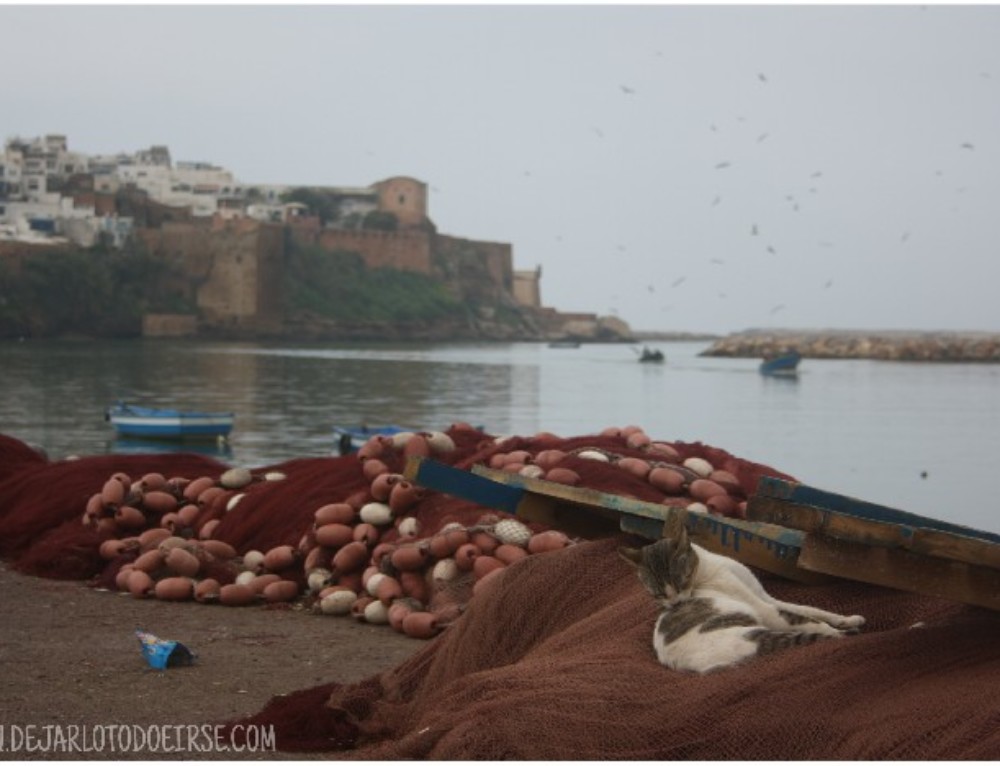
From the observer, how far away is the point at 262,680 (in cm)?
599

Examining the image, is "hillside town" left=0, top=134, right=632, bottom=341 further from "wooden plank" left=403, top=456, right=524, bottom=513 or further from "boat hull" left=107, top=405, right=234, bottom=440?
"wooden plank" left=403, top=456, right=524, bottom=513

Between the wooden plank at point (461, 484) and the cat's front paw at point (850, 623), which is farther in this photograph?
the wooden plank at point (461, 484)

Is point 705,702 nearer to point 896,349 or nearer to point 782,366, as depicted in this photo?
point 782,366

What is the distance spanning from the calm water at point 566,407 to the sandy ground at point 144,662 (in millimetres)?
13089

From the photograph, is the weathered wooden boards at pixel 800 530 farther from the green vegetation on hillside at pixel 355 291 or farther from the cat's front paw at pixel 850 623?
the green vegetation on hillside at pixel 355 291

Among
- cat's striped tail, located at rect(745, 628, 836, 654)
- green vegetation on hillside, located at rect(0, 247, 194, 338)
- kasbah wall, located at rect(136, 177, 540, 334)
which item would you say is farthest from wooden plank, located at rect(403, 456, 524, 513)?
kasbah wall, located at rect(136, 177, 540, 334)

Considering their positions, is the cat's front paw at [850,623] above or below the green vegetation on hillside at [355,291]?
below

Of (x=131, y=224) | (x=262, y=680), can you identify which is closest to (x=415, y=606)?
(x=262, y=680)

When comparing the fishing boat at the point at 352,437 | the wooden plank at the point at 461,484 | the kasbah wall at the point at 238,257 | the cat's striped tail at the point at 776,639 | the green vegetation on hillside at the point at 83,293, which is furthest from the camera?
the kasbah wall at the point at 238,257

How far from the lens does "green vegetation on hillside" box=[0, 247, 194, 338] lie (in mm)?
92000

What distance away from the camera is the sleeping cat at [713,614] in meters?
4.14

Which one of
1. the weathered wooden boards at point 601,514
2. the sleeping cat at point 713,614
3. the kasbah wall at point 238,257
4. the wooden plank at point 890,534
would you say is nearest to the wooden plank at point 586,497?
the weathered wooden boards at point 601,514

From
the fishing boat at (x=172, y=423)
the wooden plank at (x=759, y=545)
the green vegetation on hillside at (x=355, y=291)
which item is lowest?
the fishing boat at (x=172, y=423)

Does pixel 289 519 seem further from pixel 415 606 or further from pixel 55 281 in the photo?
pixel 55 281
